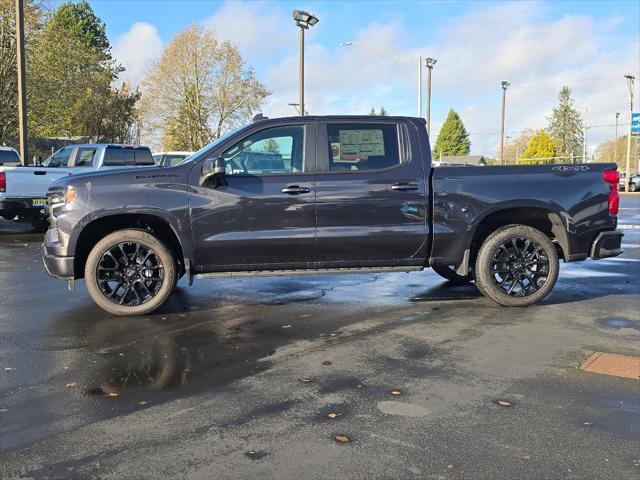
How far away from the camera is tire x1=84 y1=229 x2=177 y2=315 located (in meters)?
6.08

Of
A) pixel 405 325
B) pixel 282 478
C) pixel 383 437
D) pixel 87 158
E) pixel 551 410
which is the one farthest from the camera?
pixel 87 158

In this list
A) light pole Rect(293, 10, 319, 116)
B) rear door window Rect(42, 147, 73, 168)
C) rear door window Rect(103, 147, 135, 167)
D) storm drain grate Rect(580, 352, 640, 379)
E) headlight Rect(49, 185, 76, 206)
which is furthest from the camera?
light pole Rect(293, 10, 319, 116)

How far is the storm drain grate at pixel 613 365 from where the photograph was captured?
4.53m

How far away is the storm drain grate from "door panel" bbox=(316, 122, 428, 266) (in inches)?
83.7

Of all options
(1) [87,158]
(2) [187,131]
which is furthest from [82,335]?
(2) [187,131]

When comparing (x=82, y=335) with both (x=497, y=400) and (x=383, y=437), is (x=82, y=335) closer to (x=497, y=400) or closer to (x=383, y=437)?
(x=383, y=437)

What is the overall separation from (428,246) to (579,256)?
68.5 inches

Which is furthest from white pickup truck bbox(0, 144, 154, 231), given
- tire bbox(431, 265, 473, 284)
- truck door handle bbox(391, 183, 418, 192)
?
truck door handle bbox(391, 183, 418, 192)

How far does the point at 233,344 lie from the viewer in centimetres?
522

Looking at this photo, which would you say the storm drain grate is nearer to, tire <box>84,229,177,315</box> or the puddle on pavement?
the puddle on pavement

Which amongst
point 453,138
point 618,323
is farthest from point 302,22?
point 453,138

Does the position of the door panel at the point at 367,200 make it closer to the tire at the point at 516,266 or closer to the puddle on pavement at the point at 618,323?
the tire at the point at 516,266

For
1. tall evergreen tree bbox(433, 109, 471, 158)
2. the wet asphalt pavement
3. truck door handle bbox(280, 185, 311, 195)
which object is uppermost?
tall evergreen tree bbox(433, 109, 471, 158)

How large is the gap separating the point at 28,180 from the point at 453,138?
99.2 metres
